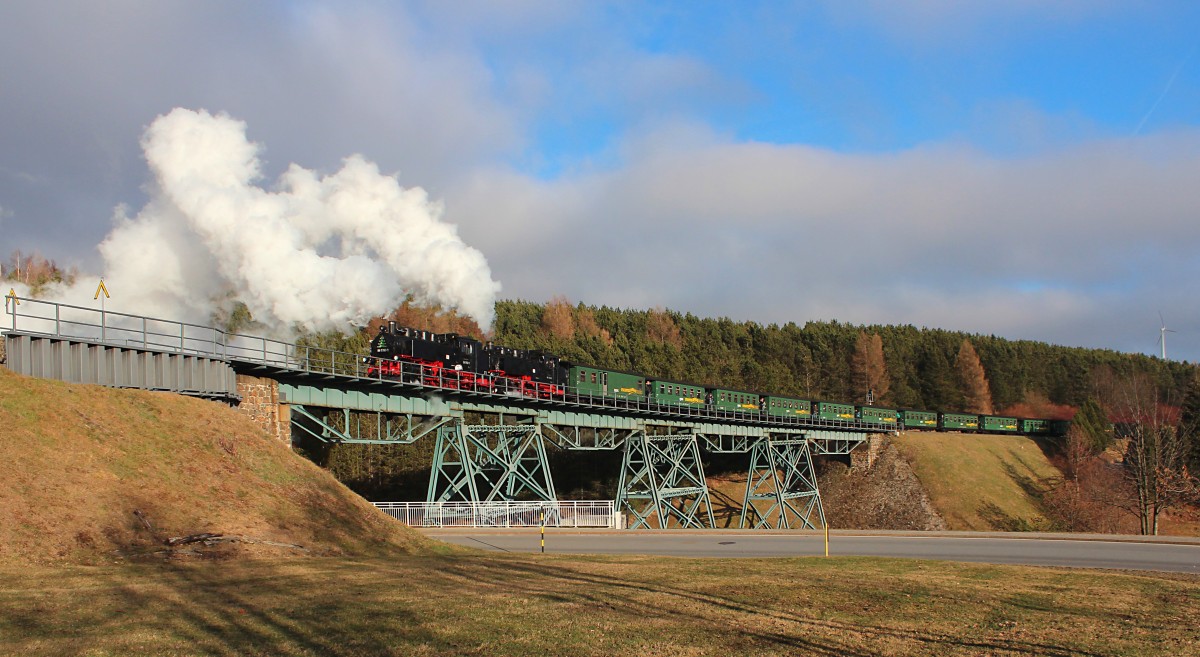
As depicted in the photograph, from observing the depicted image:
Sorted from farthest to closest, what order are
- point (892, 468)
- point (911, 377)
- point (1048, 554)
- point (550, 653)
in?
point (911, 377)
point (892, 468)
point (1048, 554)
point (550, 653)

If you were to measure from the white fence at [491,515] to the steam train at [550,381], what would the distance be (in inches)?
213

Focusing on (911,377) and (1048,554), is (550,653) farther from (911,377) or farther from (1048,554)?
(911,377)

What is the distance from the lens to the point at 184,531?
17516 mm

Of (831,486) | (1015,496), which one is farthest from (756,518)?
(1015,496)

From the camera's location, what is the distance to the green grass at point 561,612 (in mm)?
9844

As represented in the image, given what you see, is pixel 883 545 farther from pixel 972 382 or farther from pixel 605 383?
pixel 972 382

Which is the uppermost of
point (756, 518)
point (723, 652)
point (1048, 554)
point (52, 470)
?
point (52, 470)

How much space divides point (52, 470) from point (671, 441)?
39994 millimetres

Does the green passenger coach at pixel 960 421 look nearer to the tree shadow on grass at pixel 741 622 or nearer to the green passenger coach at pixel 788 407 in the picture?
the green passenger coach at pixel 788 407

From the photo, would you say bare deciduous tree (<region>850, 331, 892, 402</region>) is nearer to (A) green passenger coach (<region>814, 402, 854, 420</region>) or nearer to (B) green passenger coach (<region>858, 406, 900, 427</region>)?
(B) green passenger coach (<region>858, 406, 900, 427</region>)

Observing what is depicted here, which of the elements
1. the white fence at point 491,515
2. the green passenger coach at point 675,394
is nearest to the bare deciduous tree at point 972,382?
the green passenger coach at point 675,394

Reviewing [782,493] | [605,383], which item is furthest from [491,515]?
[782,493]

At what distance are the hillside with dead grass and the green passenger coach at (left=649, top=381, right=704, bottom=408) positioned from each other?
1300 inches

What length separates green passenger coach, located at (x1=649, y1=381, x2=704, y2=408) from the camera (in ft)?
180
